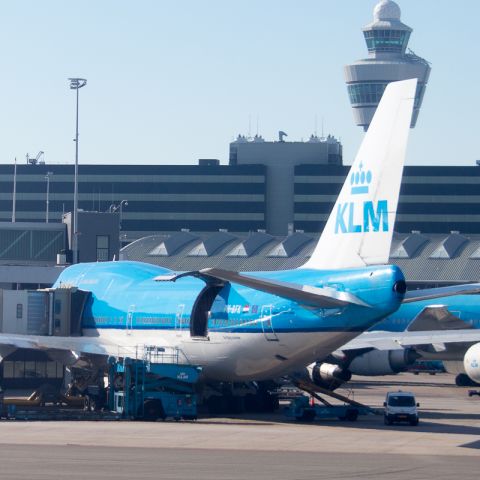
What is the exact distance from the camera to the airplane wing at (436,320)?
76.1 meters

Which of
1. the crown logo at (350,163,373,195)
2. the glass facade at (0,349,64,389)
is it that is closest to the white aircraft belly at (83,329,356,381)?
the crown logo at (350,163,373,195)

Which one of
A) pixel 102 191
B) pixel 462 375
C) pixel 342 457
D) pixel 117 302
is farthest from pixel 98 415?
pixel 102 191

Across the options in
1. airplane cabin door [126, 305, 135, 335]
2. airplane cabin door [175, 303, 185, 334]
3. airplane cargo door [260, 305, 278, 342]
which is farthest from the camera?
Result: airplane cabin door [126, 305, 135, 335]

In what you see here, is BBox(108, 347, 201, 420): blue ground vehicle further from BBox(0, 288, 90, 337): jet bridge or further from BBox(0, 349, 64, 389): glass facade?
BBox(0, 349, 64, 389): glass facade

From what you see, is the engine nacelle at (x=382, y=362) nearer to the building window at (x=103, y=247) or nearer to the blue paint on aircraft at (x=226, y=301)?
the blue paint on aircraft at (x=226, y=301)

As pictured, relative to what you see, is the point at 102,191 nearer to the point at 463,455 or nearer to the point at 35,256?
the point at 35,256

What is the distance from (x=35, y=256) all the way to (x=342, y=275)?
45.6m

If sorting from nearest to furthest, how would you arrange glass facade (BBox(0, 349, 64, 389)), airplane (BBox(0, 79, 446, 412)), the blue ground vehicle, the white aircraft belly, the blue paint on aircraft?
the blue paint on aircraft → airplane (BBox(0, 79, 446, 412)) → the white aircraft belly → the blue ground vehicle → glass facade (BBox(0, 349, 64, 389))

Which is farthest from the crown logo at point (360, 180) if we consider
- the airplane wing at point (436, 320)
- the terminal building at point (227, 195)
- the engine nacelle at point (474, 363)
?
the terminal building at point (227, 195)

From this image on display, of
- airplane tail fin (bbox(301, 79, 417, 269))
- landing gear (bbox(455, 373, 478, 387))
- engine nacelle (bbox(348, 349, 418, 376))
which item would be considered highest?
airplane tail fin (bbox(301, 79, 417, 269))

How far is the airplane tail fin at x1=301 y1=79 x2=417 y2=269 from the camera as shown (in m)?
41.9

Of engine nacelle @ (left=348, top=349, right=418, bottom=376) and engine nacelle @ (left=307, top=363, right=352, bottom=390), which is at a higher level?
engine nacelle @ (left=348, top=349, right=418, bottom=376)

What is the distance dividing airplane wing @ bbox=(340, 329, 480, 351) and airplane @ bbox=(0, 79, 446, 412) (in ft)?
A: 23.7

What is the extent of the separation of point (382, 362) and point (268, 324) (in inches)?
646
